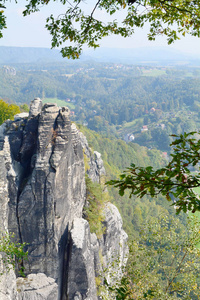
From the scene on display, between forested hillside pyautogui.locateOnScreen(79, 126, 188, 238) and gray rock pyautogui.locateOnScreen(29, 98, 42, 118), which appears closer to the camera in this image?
gray rock pyautogui.locateOnScreen(29, 98, 42, 118)

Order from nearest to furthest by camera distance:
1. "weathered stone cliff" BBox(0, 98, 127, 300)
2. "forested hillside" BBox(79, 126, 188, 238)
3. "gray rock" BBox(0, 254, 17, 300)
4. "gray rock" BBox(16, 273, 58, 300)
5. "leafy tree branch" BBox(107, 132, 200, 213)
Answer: "leafy tree branch" BBox(107, 132, 200, 213) → "gray rock" BBox(0, 254, 17, 300) → "gray rock" BBox(16, 273, 58, 300) → "weathered stone cliff" BBox(0, 98, 127, 300) → "forested hillside" BBox(79, 126, 188, 238)

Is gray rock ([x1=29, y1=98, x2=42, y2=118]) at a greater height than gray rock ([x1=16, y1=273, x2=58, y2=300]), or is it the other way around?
gray rock ([x1=29, y1=98, x2=42, y2=118])

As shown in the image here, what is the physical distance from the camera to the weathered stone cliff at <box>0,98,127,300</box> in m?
16.2

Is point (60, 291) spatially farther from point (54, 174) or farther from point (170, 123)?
point (170, 123)

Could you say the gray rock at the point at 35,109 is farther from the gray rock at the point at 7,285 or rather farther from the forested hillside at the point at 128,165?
the forested hillside at the point at 128,165

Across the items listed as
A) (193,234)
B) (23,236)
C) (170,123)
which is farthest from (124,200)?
(170,123)

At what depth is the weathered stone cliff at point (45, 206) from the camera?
53.1 feet

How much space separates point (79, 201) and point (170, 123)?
18475cm

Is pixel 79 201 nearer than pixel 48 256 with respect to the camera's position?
No

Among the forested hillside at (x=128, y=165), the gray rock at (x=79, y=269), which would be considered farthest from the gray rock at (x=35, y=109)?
the forested hillside at (x=128, y=165)

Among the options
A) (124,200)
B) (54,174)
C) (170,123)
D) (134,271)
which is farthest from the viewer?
(170,123)

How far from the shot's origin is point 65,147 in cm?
1705

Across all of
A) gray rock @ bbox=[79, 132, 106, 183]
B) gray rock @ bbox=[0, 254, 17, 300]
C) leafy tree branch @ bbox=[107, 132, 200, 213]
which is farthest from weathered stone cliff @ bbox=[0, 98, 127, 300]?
leafy tree branch @ bbox=[107, 132, 200, 213]

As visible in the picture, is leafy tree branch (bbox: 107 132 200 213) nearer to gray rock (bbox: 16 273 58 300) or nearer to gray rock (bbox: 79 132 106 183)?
gray rock (bbox: 16 273 58 300)
